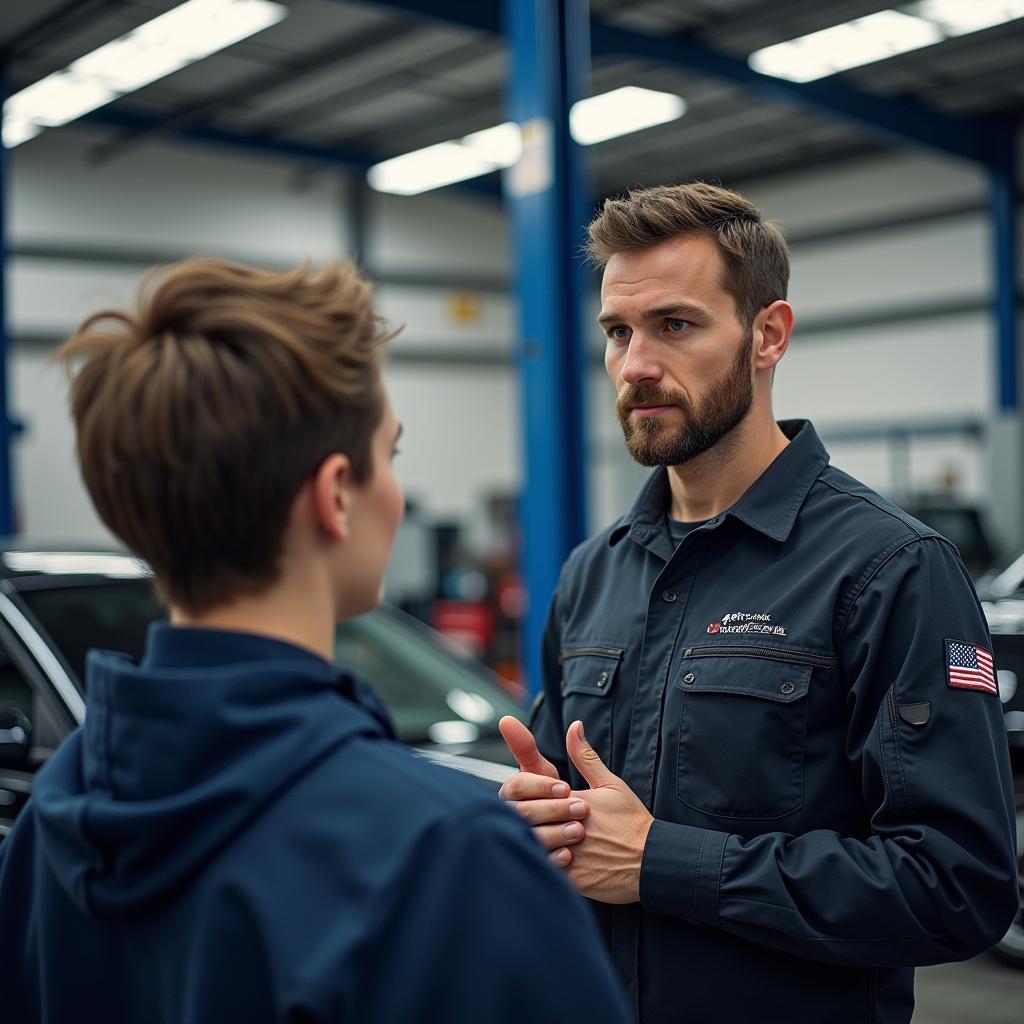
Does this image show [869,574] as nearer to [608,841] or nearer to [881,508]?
[881,508]

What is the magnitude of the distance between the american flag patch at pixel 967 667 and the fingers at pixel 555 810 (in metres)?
0.49

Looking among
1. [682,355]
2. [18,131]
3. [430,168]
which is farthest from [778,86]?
[682,355]

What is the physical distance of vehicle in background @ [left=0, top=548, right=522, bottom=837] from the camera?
2.96 m

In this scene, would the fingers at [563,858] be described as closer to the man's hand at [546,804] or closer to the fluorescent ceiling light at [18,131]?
the man's hand at [546,804]

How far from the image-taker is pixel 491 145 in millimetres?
12812

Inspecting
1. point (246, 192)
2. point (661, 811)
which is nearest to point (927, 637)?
point (661, 811)

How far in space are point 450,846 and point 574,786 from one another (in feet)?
3.55

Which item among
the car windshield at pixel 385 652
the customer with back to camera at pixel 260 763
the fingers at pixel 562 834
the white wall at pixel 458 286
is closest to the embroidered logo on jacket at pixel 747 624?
the fingers at pixel 562 834

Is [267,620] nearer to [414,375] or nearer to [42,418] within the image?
[42,418]

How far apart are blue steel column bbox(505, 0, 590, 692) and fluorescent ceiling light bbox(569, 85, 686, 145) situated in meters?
6.51

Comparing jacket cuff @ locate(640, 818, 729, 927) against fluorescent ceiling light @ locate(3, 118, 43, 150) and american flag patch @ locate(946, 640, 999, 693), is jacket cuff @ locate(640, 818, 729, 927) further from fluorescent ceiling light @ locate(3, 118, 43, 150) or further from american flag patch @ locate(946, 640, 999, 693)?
fluorescent ceiling light @ locate(3, 118, 43, 150)

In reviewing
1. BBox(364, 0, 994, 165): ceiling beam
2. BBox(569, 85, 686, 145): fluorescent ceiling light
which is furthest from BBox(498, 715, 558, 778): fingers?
BBox(569, 85, 686, 145): fluorescent ceiling light

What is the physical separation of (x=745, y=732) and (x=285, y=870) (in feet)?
2.90

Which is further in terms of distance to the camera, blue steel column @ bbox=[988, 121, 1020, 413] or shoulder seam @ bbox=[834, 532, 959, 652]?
blue steel column @ bbox=[988, 121, 1020, 413]
